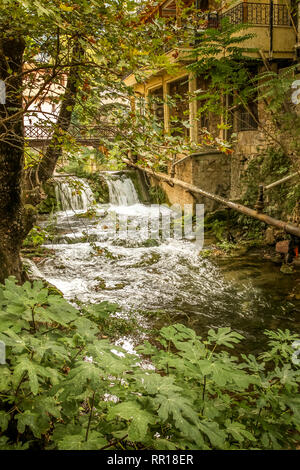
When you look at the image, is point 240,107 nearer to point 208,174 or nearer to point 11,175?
point 208,174

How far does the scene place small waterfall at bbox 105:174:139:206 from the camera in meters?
16.5

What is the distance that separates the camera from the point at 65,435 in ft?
5.87

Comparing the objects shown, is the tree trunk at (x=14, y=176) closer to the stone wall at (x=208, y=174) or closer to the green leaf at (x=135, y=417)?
the green leaf at (x=135, y=417)

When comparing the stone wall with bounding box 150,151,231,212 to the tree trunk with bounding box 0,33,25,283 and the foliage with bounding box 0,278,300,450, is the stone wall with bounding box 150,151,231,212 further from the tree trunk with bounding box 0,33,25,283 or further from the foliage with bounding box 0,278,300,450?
the foliage with bounding box 0,278,300,450

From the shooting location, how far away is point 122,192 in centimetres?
1675

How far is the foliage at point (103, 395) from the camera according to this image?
1.68m

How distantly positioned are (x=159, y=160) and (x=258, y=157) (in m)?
8.88

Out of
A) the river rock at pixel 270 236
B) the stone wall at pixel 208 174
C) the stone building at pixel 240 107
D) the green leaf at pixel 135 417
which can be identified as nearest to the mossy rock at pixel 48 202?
the stone building at pixel 240 107

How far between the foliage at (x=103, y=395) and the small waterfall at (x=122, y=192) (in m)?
14.3

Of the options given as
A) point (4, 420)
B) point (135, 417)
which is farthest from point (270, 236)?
point (4, 420)

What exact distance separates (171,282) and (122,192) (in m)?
9.50

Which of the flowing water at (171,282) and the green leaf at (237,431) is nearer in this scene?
the green leaf at (237,431)
